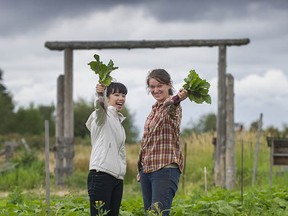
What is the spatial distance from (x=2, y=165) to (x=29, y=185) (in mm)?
1955

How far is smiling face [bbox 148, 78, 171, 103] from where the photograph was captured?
4.81 m

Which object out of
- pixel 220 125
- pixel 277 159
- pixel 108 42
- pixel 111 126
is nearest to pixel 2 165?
pixel 108 42

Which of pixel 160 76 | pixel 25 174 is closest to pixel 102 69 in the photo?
pixel 160 76

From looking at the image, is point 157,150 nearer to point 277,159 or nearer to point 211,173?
point 277,159

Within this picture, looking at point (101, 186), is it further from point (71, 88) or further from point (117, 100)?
point (71, 88)

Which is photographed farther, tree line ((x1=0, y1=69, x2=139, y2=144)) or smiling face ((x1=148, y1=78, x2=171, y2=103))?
tree line ((x1=0, y1=69, x2=139, y2=144))

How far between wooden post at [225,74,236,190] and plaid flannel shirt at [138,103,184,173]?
6792 mm

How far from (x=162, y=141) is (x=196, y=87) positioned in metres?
0.48

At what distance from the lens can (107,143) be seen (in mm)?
4961

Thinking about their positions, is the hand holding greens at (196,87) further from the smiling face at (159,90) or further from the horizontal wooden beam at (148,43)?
the horizontal wooden beam at (148,43)

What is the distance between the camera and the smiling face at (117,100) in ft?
16.8

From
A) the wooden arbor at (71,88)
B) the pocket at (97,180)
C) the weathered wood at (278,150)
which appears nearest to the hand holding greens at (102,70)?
the pocket at (97,180)

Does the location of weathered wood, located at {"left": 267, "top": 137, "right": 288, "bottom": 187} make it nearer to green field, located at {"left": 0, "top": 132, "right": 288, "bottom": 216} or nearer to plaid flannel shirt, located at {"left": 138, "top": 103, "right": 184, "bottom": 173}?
green field, located at {"left": 0, "top": 132, "right": 288, "bottom": 216}

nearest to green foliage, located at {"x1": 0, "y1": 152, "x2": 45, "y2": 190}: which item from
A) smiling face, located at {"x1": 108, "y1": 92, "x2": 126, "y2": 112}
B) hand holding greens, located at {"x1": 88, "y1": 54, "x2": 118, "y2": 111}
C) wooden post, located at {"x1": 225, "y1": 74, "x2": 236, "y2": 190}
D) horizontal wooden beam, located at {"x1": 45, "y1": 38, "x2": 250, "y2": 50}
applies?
horizontal wooden beam, located at {"x1": 45, "y1": 38, "x2": 250, "y2": 50}
